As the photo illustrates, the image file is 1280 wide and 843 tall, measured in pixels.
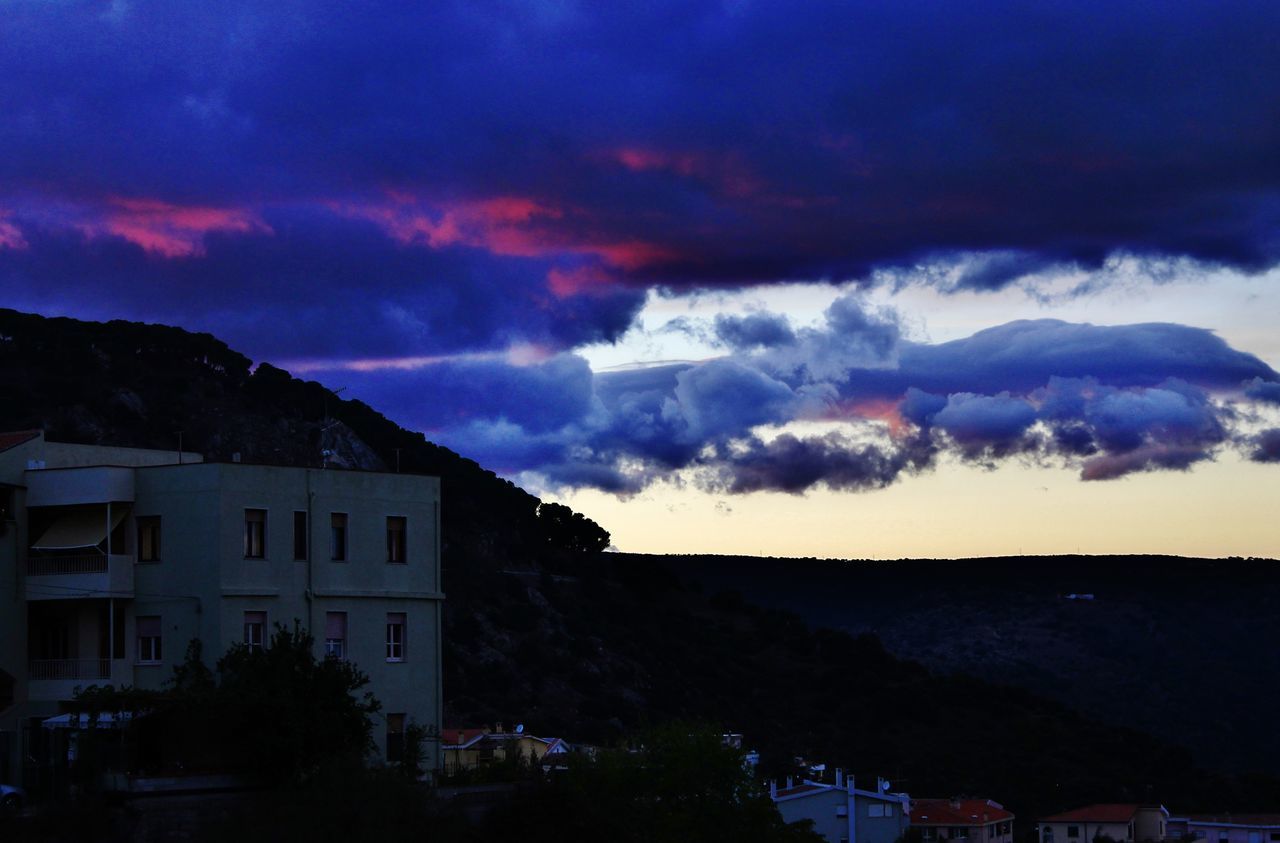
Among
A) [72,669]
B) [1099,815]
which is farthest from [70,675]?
[1099,815]

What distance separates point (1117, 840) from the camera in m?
128

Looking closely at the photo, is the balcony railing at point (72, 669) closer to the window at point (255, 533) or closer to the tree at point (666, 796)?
the window at point (255, 533)

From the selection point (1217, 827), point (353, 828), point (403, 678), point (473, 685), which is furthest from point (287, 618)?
point (1217, 827)

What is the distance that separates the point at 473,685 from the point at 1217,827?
56358mm

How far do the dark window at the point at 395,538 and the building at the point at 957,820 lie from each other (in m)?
68.1

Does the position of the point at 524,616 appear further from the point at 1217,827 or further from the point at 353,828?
the point at 353,828

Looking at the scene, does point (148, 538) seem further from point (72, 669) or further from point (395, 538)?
point (395, 538)

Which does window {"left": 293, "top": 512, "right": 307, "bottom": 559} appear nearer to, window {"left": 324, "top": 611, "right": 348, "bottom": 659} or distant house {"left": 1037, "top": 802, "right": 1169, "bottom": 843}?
window {"left": 324, "top": 611, "right": 348, "bottom": 659}

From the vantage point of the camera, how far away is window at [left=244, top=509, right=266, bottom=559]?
5281 centimetres

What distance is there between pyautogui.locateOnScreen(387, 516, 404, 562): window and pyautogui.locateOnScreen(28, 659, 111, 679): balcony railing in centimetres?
928

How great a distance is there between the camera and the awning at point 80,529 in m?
52.2

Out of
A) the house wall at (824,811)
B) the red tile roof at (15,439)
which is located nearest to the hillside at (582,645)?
the house wall at (824,811)

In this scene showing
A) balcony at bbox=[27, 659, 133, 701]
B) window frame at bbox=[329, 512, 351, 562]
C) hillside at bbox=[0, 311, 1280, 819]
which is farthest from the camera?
hillside at bbox=[0, 311, 1280, 819]

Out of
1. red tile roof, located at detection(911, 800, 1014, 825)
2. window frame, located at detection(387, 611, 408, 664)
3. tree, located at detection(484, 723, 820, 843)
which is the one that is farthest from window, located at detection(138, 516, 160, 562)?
red tile roof, located at detection(911, 800, 1014, 825)
